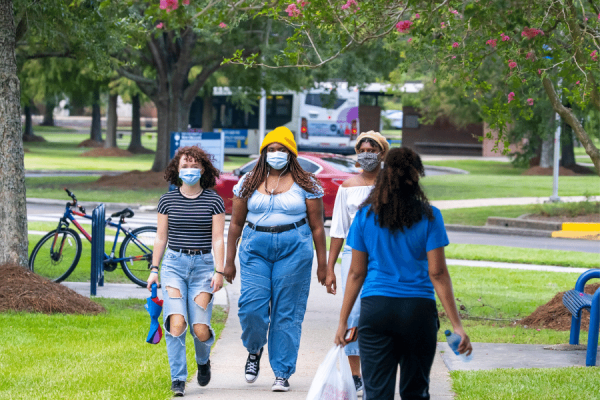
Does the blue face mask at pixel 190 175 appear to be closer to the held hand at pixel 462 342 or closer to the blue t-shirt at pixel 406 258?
the blue t-shirt at pixel 406 258

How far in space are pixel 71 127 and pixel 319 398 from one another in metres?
89.9

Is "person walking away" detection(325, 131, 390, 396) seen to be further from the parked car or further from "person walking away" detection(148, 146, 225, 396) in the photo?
the parked car

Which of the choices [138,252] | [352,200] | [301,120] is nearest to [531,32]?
[352,200]

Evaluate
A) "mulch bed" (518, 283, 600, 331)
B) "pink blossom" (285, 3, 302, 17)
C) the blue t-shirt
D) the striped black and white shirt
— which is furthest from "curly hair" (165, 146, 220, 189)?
"mulch bed" (518, 283, 600, 331)

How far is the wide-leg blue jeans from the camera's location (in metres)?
5.66

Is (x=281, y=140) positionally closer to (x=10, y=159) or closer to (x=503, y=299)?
(x=10, y=159)

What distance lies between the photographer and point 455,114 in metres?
42.6

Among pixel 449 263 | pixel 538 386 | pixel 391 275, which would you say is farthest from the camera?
pixel 449 263

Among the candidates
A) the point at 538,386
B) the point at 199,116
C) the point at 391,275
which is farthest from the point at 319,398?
the point at 199,116

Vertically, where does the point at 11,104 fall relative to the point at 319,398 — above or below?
above

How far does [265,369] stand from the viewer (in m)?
6.45

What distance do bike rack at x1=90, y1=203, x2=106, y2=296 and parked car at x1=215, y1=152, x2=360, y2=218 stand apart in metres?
7.16

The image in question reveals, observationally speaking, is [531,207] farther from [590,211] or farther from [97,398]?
[97,398]

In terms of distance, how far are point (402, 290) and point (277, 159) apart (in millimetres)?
2053
